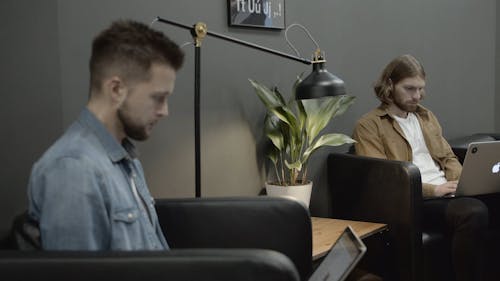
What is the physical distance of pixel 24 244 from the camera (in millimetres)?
1248

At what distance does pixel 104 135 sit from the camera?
52.1 inches

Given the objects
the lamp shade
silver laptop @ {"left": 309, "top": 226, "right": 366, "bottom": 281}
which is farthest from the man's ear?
the lamp shade

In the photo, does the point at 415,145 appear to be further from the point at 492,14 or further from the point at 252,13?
the point at 492,14

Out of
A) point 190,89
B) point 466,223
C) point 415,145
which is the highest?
point 190,89

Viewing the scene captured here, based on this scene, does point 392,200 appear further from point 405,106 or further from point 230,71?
point 230,71

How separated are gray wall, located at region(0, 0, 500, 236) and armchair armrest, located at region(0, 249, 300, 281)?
71 cm

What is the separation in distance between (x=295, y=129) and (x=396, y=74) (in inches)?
26.7

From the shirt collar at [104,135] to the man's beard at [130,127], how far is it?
4 cm

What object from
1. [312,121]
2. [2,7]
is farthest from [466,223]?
[2,7]

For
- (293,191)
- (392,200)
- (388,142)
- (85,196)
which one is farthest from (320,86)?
(85,196)

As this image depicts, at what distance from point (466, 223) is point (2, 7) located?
199cm

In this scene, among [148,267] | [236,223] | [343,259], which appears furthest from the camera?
[236,223]

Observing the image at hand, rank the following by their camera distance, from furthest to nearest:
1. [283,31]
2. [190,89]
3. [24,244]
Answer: [283,31] < [190,89] < [24,244]

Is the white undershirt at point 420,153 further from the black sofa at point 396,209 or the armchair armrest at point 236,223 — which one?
the armchair armrest at point 236,223
